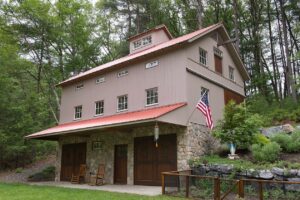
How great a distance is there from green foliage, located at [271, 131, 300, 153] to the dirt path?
45.7 feet

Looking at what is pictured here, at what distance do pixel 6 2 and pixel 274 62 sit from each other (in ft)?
82.4

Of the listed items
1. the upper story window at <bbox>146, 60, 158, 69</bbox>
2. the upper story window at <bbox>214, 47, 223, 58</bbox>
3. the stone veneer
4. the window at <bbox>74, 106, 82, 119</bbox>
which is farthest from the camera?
the window at <bbox>74, 106, 82, 119</bbox>

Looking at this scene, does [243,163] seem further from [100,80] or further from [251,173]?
[100,80]

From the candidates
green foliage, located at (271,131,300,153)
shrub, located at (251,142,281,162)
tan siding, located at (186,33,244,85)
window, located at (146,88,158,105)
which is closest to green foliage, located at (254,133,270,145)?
green foliage, located at (271,131,300,153)

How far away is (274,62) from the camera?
97.4 feet

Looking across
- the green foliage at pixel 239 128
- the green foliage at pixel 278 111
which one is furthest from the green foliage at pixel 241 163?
the green foliage at pixel 278 111

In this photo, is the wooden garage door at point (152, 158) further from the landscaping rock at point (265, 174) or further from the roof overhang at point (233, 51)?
the roof overhang at point (233, 51)

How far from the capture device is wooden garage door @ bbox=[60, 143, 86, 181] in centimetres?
1806

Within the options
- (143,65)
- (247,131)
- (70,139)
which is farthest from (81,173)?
(247,131)

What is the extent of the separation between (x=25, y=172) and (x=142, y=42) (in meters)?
11.8

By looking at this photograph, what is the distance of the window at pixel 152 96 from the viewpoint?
49.3 ft

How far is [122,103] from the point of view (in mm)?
16672

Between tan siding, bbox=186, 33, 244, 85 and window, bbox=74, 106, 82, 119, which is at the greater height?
tan siding, bbox=186, 33, 244, 85

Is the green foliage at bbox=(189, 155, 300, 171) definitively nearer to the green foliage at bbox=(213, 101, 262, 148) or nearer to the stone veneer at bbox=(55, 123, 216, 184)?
the stone veneer at bbox=(55, 123, 216, 184)
